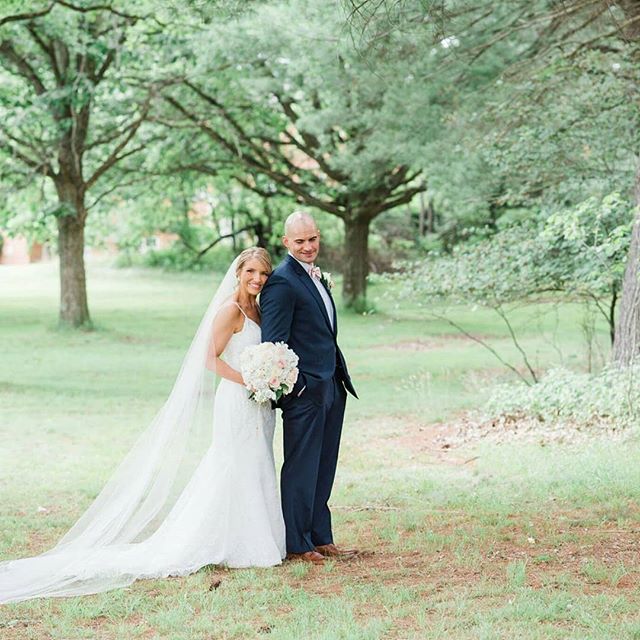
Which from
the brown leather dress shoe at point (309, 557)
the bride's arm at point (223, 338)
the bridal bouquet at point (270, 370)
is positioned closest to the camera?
the bridal bouquet at point (270, 370)

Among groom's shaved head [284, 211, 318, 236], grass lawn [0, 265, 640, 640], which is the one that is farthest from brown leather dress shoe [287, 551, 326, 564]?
groom's shaved head [284, 211, 318, 236]

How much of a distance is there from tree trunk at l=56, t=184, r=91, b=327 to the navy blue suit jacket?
16887 millimetres

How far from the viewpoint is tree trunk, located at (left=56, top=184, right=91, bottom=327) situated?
2225 cm

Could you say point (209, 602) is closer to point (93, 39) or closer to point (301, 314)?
point (301, 314)

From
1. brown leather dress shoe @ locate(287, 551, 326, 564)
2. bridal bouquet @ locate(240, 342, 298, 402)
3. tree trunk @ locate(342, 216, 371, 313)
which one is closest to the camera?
bridal bouquet @ locate(240, 342, 298, 402)

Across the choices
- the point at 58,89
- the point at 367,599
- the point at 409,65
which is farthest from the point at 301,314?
the point at 58,89

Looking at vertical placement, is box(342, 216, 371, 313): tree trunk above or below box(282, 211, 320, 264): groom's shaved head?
below

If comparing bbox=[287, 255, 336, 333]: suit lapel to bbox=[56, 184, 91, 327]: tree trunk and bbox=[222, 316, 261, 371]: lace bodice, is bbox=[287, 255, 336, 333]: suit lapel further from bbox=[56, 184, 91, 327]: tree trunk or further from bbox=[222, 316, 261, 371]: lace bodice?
bbox=[56, 184, 91, 327]: tree trunk

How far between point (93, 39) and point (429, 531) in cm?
1440

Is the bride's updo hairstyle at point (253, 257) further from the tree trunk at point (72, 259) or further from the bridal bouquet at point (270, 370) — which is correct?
the tree trunk at point (72, 259)

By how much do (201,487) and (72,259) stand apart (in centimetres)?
1726

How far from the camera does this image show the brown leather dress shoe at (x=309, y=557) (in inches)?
238

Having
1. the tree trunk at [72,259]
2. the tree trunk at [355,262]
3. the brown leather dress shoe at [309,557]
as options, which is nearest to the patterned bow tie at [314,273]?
the brown leather dress shoe at [309,557]

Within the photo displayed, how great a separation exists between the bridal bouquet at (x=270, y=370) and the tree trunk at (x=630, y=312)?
19.0 feet
